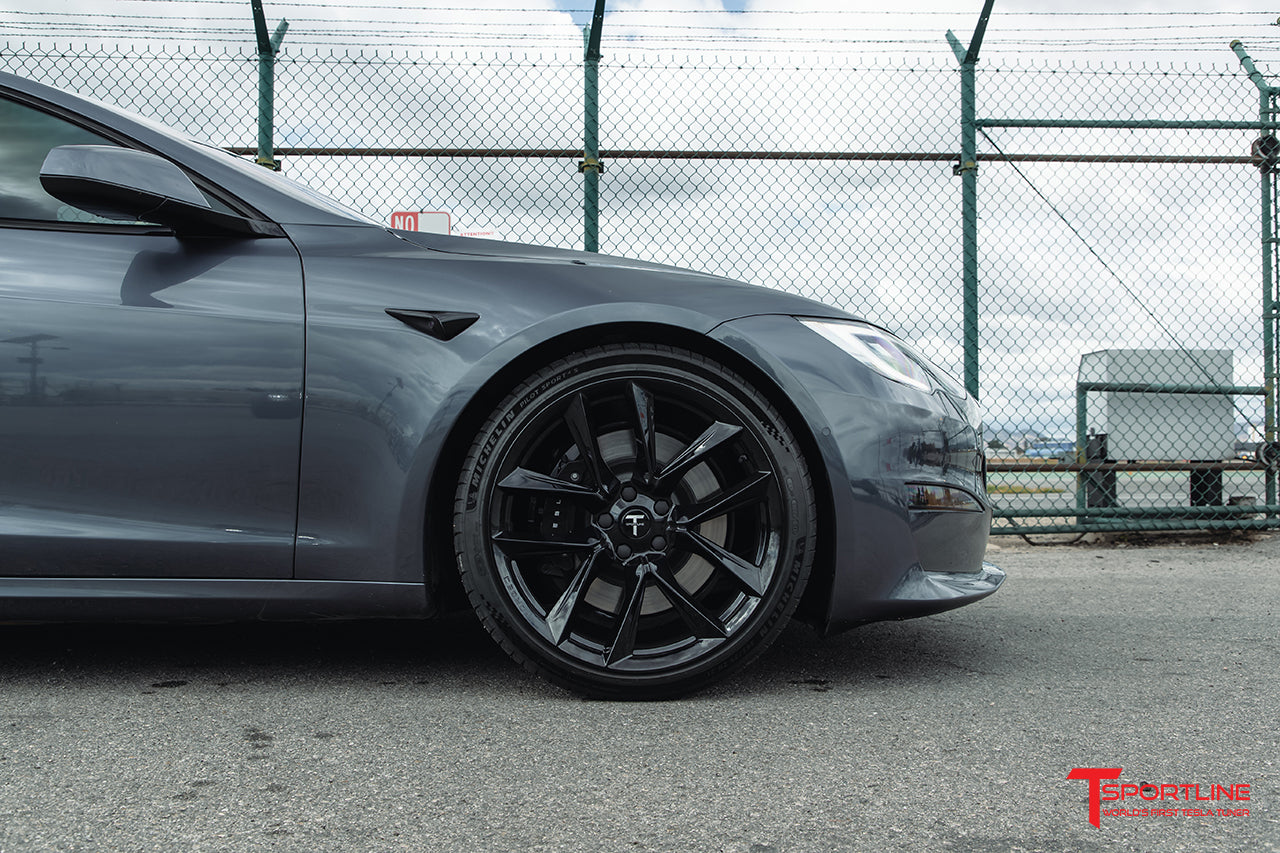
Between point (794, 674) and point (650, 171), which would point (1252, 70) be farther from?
point (794, 674)

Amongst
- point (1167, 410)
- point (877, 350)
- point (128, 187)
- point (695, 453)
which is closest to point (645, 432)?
point (695, 453)

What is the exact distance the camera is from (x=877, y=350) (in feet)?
7.06

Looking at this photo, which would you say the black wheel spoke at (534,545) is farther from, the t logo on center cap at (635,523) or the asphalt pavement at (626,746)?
the asphalt pavement at (626,746)

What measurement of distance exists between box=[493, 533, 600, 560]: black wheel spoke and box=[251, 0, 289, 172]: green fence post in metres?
3.31

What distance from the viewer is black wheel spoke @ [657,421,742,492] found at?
199 cm

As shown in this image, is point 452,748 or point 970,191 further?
point 970,191

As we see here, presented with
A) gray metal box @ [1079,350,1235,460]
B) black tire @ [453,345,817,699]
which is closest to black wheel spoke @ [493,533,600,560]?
black tire @ [453,345,817,699]

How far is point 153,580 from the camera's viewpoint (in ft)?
6.33

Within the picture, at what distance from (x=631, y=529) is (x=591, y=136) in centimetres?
308

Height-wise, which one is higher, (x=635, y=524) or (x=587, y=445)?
(x=587, y=445)

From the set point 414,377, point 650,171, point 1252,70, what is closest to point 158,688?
point 414,377

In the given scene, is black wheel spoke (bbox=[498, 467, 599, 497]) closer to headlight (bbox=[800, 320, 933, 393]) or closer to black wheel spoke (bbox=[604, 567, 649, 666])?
black wheel spoke (bbox=[604, 567, 649, 666])

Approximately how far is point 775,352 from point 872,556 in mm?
507

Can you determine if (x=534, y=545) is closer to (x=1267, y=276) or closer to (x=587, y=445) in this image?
(x=587, y=445)
